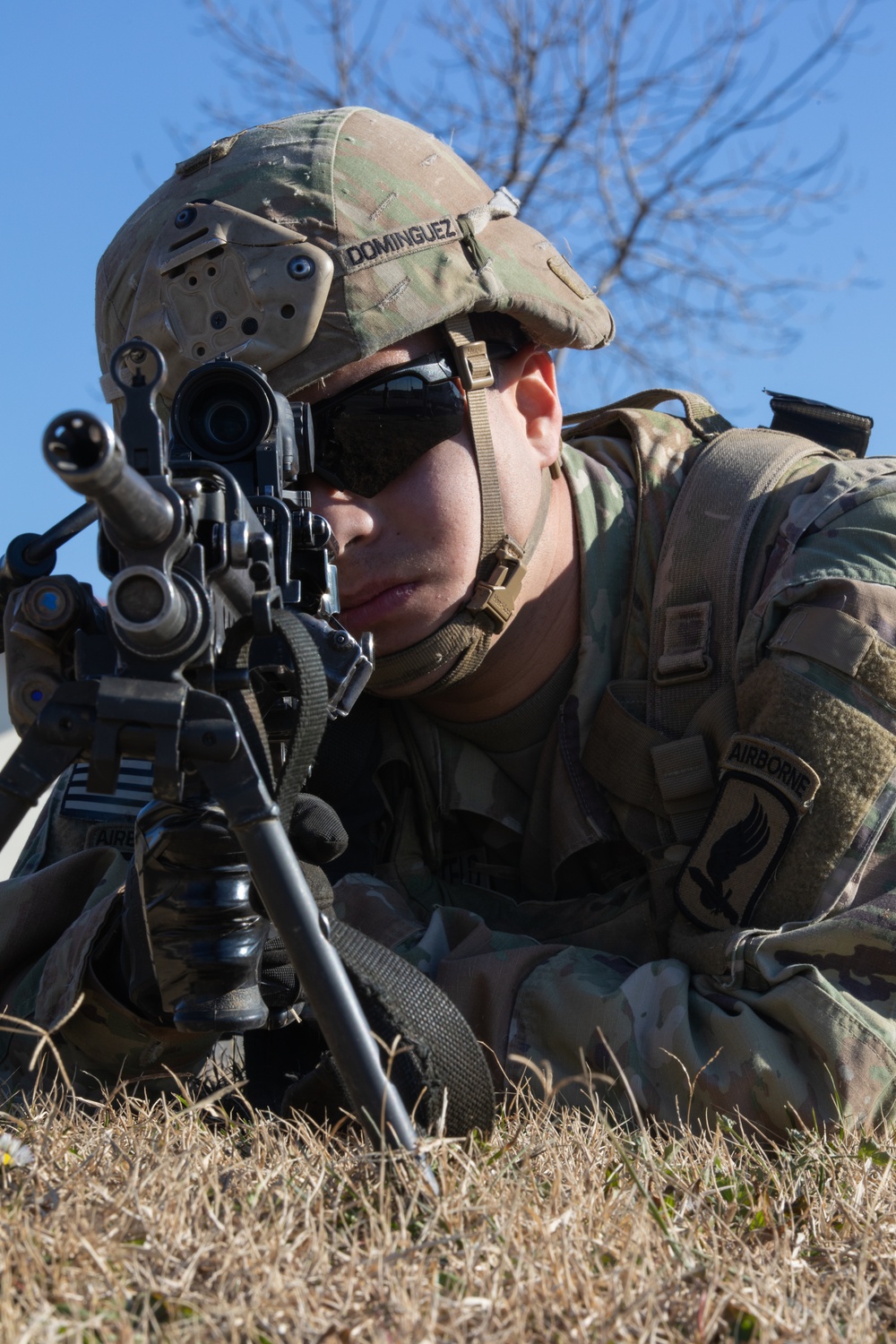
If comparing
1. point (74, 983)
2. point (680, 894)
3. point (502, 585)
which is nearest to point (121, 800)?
point (74, 983)

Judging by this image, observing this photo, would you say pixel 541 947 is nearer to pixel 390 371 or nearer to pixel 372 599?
pixel 372 599

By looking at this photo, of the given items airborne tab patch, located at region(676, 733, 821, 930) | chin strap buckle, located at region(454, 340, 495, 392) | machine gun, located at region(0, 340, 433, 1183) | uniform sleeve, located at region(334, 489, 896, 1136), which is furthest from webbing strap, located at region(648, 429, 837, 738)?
machine gun, located at region(0, 340, 433, 1183)

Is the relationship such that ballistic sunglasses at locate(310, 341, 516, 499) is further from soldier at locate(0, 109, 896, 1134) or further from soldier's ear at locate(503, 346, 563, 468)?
soldier's ear at locate(503, 346, 563, 468)

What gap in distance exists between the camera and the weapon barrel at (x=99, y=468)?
136cm

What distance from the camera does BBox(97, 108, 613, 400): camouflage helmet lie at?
8.93 feet

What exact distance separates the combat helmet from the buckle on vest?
A: 1.21 feet

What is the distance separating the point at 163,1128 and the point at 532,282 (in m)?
2.05

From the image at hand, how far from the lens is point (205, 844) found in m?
1.78

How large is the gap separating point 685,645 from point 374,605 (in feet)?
2.21

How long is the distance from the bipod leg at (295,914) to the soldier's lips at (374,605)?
1.33m

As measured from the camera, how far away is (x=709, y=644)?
9.13ft

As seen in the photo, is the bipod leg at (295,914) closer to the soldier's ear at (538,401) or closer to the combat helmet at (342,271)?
the combat helmet at (342,271)

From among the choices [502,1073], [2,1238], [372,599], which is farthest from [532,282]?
[2,1238]

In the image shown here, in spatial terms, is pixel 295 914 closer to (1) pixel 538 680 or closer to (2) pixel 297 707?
(2) pixel 297 707
